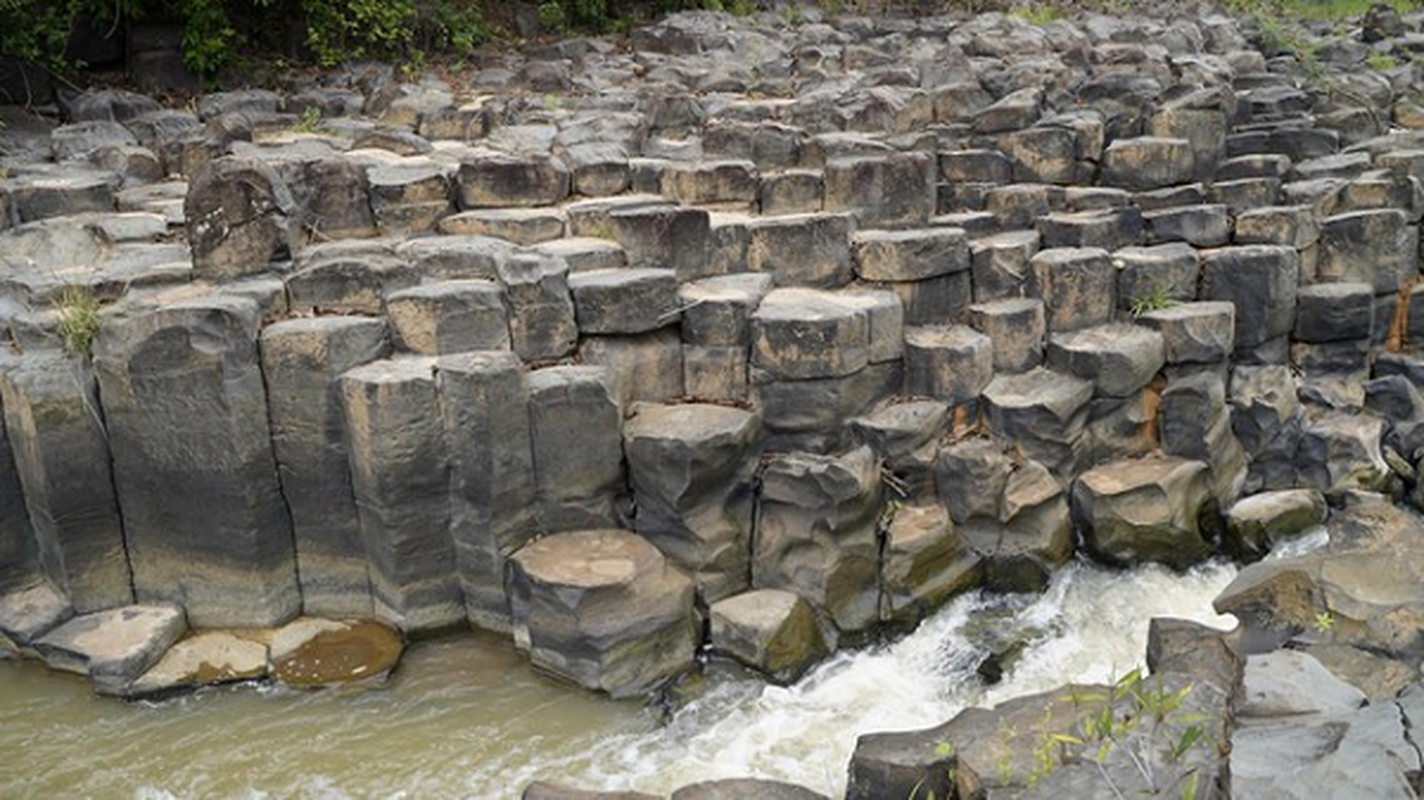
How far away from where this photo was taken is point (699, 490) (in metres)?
7.53

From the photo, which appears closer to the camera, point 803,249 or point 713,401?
point 713,401

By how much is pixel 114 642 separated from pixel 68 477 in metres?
0.99

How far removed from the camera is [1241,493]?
877 centimetres

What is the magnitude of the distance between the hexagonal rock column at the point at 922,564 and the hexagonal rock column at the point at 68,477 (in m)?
4.53

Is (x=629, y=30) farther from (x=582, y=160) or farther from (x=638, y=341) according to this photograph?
(x=638, y=341)

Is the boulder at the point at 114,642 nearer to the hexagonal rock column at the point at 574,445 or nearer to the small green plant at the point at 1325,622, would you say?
the hexagonal rock column at the point at 574,445

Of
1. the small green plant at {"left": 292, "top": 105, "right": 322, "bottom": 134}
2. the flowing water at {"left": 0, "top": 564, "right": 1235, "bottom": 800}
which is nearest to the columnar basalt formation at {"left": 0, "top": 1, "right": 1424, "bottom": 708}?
the flowing water at {"left": 0, "top": 564, "right": 1235, "bottom": 800}

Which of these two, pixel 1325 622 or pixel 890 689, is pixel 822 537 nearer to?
pixel 890 689

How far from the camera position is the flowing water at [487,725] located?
6211 mm

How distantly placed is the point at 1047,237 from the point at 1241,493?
2.24 m

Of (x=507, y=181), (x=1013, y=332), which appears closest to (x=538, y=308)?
(x=507, y=181)

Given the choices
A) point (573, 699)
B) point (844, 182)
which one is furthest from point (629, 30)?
point (573, 699)

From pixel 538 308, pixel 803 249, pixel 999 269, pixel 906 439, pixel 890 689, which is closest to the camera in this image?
pixel 890 689

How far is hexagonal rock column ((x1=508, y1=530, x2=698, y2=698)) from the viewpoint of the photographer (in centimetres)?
686
